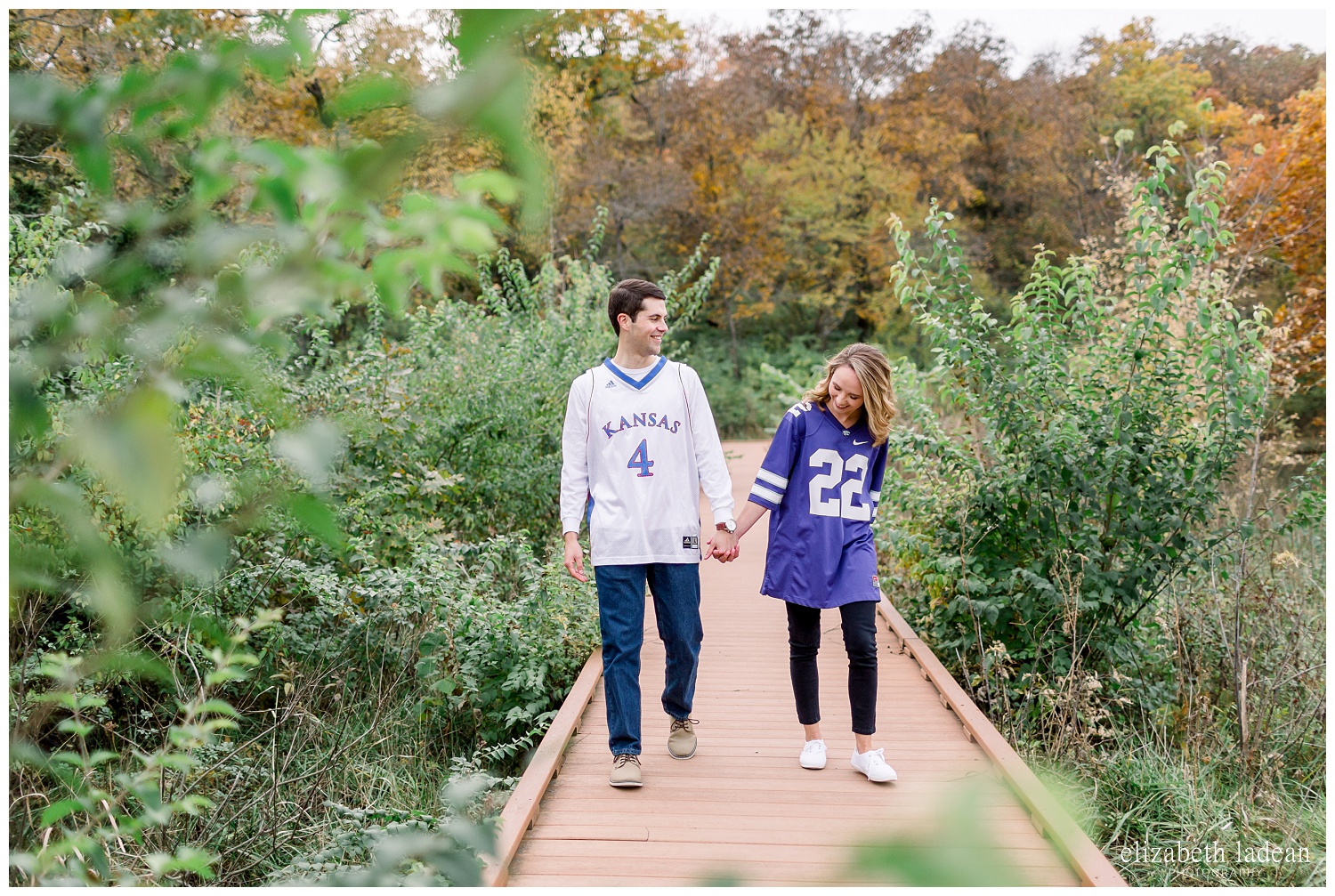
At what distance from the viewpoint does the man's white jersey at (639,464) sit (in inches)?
146

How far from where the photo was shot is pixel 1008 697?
5.55 meters

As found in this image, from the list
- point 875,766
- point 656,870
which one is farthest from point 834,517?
point 656,870

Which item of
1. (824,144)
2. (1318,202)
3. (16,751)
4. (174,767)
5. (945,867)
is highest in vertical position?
(824,144)

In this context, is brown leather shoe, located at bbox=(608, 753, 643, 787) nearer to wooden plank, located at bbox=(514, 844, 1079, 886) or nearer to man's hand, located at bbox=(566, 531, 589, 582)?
wooden plank, located at bbox=(514, 844, 1079, 886)

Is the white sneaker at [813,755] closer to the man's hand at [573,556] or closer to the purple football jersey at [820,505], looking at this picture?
the purple football jersey at [820,505]

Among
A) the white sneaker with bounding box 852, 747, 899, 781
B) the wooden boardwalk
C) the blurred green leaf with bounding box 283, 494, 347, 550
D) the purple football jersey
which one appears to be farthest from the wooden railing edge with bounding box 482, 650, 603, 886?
the blurred green leaf with bounding box 283, 494, 347, 550

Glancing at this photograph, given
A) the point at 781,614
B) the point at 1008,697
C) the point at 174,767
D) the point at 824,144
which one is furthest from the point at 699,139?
the point at 174,767

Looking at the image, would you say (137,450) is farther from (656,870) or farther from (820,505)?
(820,505)

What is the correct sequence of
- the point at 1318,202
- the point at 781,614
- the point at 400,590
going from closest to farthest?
the point at 400,590 < the point at 781,614 < the point at 1318,202

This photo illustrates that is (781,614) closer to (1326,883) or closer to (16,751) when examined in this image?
(1326,883)

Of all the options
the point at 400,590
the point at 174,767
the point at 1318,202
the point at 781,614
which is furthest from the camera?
the point at 1318,202

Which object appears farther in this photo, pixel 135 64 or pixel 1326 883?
pixel 1326 883

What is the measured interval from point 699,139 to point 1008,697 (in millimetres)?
20357

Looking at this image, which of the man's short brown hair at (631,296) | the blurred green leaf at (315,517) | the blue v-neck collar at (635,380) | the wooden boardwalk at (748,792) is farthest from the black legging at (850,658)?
the blurred green leaf at (315,517)
